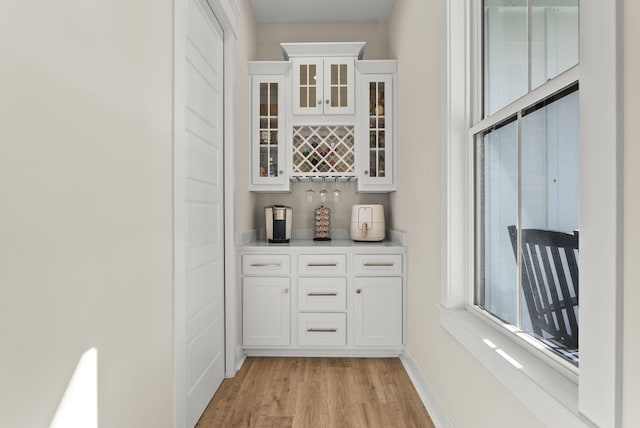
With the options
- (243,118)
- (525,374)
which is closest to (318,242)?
(243,118)

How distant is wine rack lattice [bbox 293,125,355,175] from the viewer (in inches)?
128

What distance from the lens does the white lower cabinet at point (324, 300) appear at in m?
2.87

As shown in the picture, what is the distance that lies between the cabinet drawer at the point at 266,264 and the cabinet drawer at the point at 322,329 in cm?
37

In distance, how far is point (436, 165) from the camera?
2025 millimetres

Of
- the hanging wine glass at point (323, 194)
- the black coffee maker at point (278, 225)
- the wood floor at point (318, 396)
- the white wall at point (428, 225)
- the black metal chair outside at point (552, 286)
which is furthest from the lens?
the hanging wine glass at point (323, 194)

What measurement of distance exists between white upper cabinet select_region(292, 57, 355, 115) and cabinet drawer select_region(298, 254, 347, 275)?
1184 millimetres

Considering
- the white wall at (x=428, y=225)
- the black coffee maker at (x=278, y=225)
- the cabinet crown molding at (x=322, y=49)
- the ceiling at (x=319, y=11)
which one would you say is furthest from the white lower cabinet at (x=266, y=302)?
the ceiling at (x=319, y=11)

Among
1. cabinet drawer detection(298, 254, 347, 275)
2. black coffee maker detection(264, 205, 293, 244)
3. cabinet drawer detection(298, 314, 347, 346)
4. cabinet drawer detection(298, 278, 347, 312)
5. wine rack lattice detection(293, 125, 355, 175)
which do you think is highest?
wine rack lattice detection(293, 125, 355, 175)

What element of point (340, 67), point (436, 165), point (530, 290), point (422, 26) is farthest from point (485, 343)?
point (340, 67)

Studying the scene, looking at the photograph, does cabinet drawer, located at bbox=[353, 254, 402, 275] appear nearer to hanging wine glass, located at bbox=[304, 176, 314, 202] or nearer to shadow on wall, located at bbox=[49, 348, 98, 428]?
hanging wine glass, located at bbox=[304, 176, 314, 202]

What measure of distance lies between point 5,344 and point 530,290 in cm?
138

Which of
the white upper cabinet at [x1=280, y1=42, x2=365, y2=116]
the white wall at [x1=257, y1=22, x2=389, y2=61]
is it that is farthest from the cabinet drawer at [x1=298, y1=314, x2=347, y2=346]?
the white wall at [x1=257, y1=22, x2=389, y2=61]

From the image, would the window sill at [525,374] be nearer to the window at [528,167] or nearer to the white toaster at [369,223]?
the window at [528,167]

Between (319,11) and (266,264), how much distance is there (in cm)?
222
